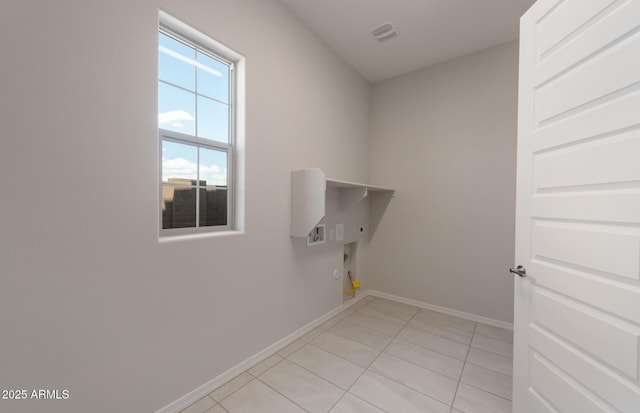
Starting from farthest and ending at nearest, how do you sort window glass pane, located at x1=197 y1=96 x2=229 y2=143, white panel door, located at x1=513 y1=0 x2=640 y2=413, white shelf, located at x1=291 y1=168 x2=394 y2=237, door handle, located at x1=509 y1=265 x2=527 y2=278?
white shelf, located at x1=291 y1=168 x2=394 y2=237 < window glass pane, located at x1=197 y1=96 x2=229 y2=143 < door handle, located at x1=509 y1=265 x2=527 y2=278 < white panel door, located at x1=513 y1=0 x2=640 y2=413

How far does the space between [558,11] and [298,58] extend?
6.20 ft

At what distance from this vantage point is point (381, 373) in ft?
6.34

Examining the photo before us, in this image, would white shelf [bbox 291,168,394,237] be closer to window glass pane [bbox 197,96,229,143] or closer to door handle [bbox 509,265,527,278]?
window glass pane [bbox 197,96,229,143]

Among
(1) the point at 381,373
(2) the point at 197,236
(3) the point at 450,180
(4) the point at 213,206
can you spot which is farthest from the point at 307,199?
(3) the point at 450,180

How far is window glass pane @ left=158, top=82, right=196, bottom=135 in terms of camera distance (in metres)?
1.58

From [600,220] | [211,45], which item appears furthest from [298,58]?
[600,220]

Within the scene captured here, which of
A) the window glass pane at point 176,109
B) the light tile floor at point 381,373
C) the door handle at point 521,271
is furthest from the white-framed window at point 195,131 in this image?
the door handle at point 521,271

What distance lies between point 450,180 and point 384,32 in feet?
5.98

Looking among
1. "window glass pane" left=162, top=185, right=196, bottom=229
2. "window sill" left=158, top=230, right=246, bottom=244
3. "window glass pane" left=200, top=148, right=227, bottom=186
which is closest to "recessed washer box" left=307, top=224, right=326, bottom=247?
"window sill" left=158, top=230, right=246, bottom=244

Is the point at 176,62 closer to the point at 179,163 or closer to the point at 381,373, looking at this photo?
the point at 179,163

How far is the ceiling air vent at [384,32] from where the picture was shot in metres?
2.48

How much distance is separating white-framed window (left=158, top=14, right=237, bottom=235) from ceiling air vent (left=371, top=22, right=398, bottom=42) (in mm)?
1542

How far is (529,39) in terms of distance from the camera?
4.66 feet

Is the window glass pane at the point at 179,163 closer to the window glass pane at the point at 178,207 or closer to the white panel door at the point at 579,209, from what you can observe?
the window glass pane at the point at 178,207
